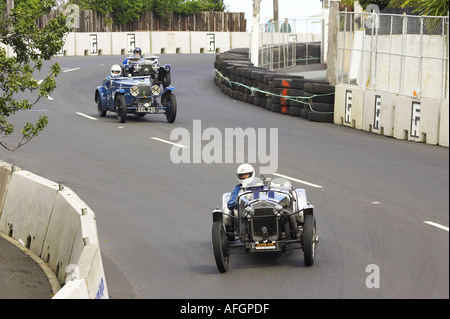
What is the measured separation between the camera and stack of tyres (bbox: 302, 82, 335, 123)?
24.2 m

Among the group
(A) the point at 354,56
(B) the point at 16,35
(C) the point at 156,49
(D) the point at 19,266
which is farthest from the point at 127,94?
(C) the point at 156,49

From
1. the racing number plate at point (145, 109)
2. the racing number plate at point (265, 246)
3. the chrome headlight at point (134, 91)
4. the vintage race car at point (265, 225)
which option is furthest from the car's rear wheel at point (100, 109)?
the racing number plate at point (265, 246)

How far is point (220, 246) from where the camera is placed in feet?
31.6

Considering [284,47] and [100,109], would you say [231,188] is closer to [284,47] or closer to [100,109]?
[100,109]

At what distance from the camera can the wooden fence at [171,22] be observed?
197 ft

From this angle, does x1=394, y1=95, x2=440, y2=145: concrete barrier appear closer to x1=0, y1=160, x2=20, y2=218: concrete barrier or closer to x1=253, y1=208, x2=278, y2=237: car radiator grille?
x1=0, y1=160, x2=20, y2=218: concrete barrier

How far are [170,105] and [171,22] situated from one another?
43887 millimetres

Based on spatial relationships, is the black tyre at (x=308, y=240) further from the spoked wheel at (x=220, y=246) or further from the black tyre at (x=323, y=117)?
the black tyre at (x=323, y=117)

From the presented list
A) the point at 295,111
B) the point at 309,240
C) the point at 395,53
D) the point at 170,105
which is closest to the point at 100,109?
the point at 170,105

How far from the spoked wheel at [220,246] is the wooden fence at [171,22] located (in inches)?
1977

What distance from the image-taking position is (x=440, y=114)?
18828 mm

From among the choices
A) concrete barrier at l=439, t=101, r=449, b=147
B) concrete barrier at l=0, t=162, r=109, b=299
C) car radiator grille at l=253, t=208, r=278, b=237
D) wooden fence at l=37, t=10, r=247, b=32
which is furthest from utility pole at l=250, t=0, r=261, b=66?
car radiator grille at l=253, t=208, r=278, b=237
